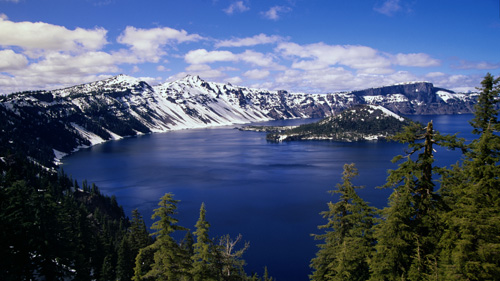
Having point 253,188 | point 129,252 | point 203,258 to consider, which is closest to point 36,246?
point 129,252

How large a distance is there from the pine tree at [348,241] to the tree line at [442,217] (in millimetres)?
101

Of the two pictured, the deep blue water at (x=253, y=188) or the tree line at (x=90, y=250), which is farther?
the deep blue water at (x=253, y=188)

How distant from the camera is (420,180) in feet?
50.8

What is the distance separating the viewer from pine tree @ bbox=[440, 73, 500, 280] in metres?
12.6

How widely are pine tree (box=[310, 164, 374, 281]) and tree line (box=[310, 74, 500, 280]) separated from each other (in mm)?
101

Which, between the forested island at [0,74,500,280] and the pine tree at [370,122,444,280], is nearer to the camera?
the forested island at [0,74,500,280]

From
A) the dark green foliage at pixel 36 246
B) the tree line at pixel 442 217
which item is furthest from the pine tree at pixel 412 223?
the dark green foliage at pixel 36 246

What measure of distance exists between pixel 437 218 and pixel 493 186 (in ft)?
9.49

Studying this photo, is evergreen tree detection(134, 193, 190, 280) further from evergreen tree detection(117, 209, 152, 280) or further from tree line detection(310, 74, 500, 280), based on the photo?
evergreen tree detection(117, 209, 152, 280)

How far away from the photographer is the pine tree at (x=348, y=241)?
713 inches

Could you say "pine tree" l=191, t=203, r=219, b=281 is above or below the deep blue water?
above

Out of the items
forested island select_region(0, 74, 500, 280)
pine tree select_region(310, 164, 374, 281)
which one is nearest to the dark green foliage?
forested island select_region(0, 74, 500, 280)

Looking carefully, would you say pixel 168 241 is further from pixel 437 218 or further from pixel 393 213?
pixel 437 218

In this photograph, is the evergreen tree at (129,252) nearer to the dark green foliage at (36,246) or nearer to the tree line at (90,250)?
the tree line at (90,250)
